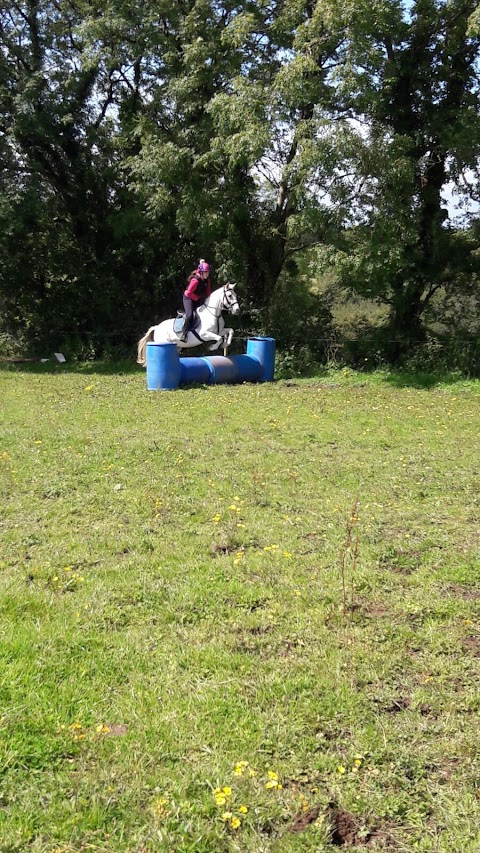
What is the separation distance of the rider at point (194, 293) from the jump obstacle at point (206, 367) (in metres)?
0.92

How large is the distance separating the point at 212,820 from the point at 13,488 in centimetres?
417

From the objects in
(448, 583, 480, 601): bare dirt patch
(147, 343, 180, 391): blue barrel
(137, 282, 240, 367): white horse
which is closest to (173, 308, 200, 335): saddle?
(137, 282, 240, 367): white horse

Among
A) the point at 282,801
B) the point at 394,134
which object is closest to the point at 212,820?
the point at 282,801

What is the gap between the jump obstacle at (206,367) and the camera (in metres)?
11.8

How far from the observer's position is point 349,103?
12461mm

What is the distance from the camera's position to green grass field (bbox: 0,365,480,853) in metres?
2.24

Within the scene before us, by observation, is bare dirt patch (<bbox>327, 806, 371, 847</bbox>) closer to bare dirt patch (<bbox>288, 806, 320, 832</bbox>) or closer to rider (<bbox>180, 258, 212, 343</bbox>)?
bare dirt patch (<bbox>288, 806, 320, 832</bbox>)

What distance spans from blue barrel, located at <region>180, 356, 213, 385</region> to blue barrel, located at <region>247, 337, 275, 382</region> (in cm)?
134

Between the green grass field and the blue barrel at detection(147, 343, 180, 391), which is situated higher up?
the blue barrel at detection(147, 343, 180, 391)

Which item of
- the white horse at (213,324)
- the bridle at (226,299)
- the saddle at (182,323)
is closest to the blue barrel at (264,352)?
the white horse at (213,324)

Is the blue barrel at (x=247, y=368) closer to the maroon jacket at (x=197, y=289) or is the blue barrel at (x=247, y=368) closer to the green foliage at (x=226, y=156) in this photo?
the maroon jacket at (x=197, y=289)

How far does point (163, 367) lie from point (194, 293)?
214 cm

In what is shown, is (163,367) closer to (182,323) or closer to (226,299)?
(182,323)

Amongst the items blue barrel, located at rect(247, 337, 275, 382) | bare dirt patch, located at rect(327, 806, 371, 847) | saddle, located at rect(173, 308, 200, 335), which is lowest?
bare dirt patch, located at rect(327, 806, 371, 847)
